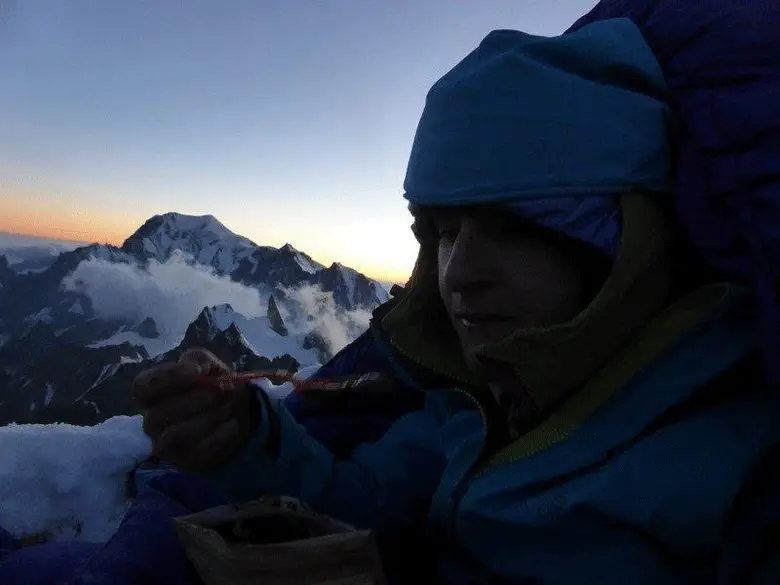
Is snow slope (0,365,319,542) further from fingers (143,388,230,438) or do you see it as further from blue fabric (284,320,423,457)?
fingers (143,388,230,438)

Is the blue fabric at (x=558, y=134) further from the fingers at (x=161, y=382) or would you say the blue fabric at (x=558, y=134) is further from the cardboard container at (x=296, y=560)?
the cardboard container at (x=296, y=560)

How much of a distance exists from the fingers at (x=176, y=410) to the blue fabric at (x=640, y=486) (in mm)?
267

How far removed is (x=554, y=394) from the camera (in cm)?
127

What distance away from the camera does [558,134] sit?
1.20 m

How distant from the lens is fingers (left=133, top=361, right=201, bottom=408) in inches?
46.6

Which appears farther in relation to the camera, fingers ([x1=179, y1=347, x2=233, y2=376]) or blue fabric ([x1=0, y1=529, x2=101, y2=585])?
blue fabric ([x1=0, y1=529, x2=101, y2=585])

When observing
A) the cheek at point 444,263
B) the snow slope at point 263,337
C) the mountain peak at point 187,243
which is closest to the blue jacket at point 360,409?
the cheek at point 444,263

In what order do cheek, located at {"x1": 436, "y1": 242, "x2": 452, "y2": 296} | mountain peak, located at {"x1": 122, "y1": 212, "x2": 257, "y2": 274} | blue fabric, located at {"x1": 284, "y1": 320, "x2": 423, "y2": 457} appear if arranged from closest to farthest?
cheek, located at {"x1": 436, "y1": 242, "x2": 452, "y2": 296}, blue fabric, located at {"x1": 284, "y1": 320, "x2": 423, "y2": 457}, mountain peak, located at {"x1": 122, "y1": 212, "x2": 257, "y2": 274}

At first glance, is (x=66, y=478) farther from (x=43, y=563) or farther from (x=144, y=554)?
(x=144, y=554)

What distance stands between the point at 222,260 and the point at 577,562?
569 ft

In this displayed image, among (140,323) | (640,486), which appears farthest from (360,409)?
(140,323)

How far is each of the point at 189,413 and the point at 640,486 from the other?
1024mm

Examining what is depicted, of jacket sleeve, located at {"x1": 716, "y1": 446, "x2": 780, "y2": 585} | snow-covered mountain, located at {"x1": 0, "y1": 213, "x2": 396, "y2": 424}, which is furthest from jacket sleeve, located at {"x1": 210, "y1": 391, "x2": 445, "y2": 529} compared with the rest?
snow-covered mountain, located at {"x1": 0, "y1": 213, "x2": 396, "y2": 424}

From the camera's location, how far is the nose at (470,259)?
49.8 inches
